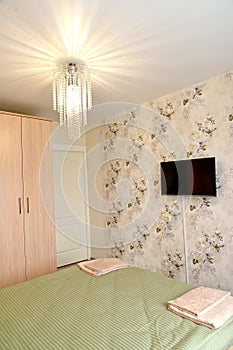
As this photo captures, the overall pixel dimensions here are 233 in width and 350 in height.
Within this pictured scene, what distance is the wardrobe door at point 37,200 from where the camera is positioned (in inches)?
123

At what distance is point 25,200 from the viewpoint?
10.2ft

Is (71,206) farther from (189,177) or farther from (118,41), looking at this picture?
(118,41)

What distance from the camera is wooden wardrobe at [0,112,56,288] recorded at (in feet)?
9.64

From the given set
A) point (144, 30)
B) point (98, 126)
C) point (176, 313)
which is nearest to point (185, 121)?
point (144, 30)

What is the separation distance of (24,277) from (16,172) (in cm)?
126

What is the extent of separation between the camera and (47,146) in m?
3.37

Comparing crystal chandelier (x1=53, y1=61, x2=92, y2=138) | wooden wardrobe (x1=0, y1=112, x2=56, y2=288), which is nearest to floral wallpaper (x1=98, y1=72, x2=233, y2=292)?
wooden wardrobe (x1=0, y1=112, x2=56, y2=288)

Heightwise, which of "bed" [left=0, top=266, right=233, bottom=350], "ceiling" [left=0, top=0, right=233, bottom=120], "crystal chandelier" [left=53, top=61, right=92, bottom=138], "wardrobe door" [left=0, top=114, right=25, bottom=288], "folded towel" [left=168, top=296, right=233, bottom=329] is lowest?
"bed" [left=0, top=266, right=233, bottom=350]

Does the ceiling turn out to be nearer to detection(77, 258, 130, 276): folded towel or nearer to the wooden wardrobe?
the wooden wardrobe

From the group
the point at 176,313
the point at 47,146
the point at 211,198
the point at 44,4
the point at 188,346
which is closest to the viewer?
the point at 188,346

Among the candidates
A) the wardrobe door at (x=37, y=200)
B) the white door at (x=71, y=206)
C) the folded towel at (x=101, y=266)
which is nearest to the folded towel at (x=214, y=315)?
the folded towel at (x=101, y=266)

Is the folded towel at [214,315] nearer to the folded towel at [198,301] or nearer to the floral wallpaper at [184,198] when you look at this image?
the folded towel at [198,301]

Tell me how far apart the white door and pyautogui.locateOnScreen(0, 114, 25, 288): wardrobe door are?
1.11 meters

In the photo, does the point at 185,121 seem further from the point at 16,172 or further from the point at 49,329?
the point at 49,329
